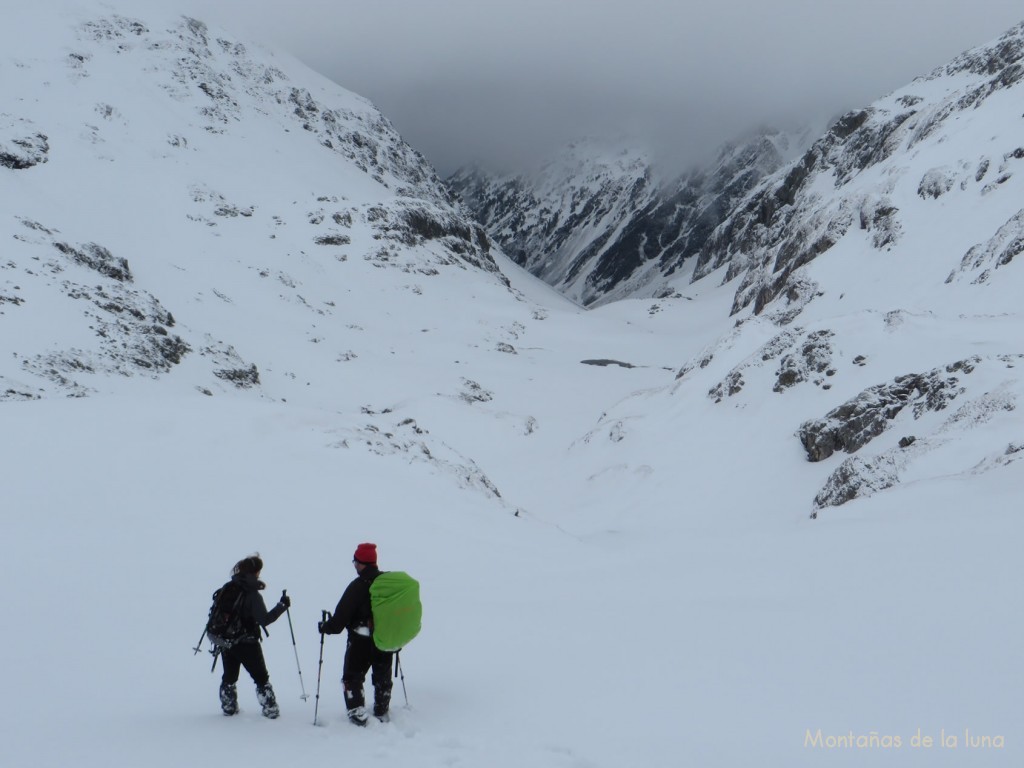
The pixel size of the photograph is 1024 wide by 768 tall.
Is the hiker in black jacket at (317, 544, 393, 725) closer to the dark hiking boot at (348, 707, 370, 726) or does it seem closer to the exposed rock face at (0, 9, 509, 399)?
the dark hiking boot at (348, 707, 370, 726)

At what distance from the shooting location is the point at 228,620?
703 cm

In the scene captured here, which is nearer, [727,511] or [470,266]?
[727,511]

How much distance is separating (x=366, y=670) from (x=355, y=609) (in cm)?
58

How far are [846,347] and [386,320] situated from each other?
55.7 metres

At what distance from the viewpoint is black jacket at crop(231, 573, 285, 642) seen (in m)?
7.02

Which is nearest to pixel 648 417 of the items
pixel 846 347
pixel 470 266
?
pixel 846 347

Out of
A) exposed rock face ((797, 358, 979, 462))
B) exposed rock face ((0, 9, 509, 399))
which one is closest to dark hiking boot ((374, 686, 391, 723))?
exposed rock face ((797, 358, 979, 462))

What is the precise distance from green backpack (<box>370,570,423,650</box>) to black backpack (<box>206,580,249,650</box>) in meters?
1.24

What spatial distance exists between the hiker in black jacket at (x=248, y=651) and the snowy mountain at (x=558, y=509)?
0.32 meters

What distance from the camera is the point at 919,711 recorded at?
237 inches

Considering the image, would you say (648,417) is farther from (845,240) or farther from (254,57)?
(254,57)

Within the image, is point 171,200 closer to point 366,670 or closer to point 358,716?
point 366,670

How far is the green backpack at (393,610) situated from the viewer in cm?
695

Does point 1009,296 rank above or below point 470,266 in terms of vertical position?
below
